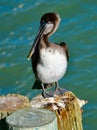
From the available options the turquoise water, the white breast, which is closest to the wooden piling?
the white breast

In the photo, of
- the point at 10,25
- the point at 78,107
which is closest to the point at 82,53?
the point at 10,25

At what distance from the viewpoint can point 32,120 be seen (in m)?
4.17

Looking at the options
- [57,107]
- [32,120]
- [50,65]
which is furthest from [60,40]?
[32,120]

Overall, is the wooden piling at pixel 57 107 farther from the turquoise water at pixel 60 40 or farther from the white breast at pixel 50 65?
the turquoise water at pixel 60 40

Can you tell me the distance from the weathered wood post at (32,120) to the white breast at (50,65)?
1.51m

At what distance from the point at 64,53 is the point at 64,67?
15cm

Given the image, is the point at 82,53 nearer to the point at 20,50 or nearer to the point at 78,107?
the point at 20,50

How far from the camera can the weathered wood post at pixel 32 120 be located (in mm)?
4078

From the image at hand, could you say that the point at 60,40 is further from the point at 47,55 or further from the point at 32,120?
the point at 32,120

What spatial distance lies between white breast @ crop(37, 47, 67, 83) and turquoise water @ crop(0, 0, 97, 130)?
4.97 ft

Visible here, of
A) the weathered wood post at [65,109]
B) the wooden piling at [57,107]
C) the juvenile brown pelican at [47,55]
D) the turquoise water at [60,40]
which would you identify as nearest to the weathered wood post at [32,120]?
the wooden piling at [57,107]

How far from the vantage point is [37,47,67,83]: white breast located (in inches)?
229

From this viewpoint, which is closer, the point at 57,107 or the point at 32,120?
the point at 32,120

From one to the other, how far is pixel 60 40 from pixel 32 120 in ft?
18.2
